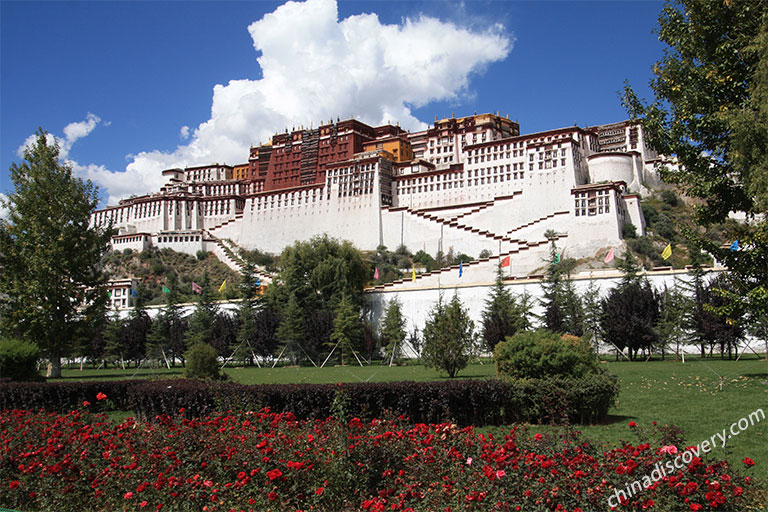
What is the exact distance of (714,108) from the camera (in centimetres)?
999

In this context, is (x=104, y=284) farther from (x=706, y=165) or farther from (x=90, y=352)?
(x=706, y=165)

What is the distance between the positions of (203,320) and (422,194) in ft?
112

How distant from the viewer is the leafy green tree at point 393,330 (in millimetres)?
34906

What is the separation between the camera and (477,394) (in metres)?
10.6

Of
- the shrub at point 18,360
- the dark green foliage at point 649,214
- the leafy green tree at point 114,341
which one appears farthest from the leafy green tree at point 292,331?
the dark green foliage at point 649,214

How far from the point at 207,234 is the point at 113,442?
7533 cm

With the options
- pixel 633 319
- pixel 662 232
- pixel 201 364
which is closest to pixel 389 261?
pixel 662 232

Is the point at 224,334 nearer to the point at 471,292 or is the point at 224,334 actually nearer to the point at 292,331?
the point at 292,331

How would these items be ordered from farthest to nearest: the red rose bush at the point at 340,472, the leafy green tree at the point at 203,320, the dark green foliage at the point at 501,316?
the leafy green tree at the point at 203,320, the dark green foliage at the point at 501,316, the red rose bush at the point at 340,472

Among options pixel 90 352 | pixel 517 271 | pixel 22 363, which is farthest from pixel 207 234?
pixel 22 363

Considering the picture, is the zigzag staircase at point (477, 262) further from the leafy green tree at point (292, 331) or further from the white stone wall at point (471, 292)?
the leafy green tree at point (292, 331)

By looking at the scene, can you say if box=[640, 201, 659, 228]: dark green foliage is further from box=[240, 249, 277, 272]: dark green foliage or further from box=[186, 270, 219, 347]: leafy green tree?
box=[186, 270, 219, 347]: leafy green tree

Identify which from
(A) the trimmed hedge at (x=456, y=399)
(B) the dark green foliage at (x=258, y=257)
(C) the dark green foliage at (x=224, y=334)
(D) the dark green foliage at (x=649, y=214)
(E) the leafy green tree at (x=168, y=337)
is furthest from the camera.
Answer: (B) the dark green foliage at (x=258, y=257)

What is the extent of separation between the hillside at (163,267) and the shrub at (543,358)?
59107 millimetres
